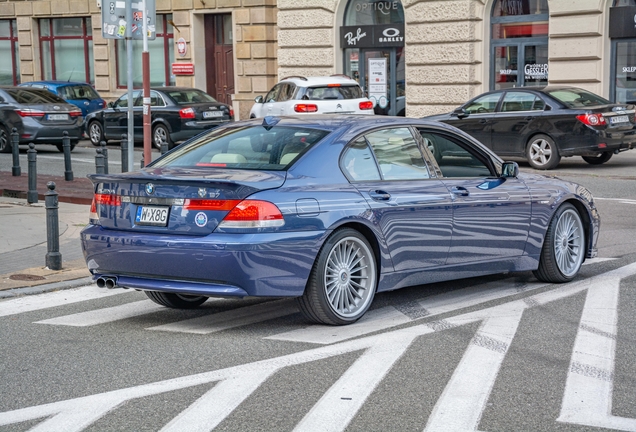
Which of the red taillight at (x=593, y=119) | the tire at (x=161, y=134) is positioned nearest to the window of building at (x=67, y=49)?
the tire at (x=161, y=134)

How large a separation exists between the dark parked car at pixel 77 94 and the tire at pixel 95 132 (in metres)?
3.09

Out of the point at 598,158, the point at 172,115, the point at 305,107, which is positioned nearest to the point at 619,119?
the point at 598,158

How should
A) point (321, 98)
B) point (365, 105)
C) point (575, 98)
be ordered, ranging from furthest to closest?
point (365, 105)
point (321, 98)
point (575, 98)

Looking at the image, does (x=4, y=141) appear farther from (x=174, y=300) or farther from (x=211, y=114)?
(x=174, y=300)

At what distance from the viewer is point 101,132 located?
27.9m

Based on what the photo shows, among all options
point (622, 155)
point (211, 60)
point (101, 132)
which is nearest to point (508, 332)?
point (622, 155)

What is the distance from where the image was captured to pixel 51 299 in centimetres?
852

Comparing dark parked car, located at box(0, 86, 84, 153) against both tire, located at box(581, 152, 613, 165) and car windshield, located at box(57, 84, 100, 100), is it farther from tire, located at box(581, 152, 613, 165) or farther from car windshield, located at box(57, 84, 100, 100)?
tire, located at box(581, 152, 613, 165)

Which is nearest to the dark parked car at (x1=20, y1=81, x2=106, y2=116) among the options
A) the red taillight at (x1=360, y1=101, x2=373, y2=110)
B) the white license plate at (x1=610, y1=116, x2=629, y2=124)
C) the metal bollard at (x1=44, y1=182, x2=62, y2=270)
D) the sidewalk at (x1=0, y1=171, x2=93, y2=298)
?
the red taillight at (x1=360, y1=101, x2=373, y2=110)

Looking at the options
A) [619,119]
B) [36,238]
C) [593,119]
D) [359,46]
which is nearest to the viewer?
[36,238]

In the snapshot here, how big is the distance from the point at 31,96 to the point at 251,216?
1918cm

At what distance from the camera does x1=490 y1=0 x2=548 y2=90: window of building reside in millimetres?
26344

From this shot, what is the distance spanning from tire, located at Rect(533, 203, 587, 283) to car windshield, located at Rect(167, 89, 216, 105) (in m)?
17.8

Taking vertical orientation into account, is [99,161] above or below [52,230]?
above
